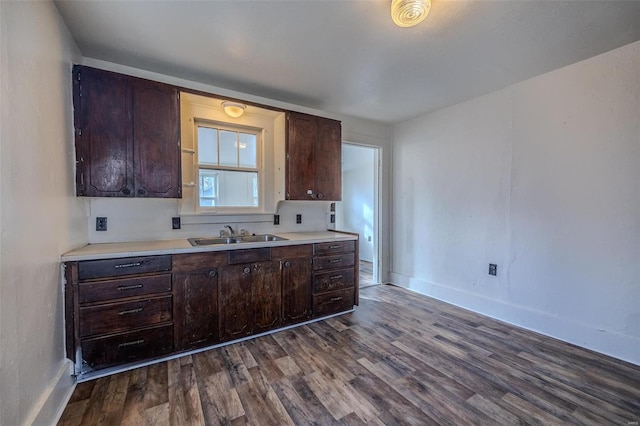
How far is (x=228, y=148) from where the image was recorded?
2.92 metres

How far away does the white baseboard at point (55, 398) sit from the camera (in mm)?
1337

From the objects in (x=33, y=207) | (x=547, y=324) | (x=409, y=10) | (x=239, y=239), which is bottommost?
(x=547, y=324)

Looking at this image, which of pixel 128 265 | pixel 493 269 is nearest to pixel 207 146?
pixel 128 265

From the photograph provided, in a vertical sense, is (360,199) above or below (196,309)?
above

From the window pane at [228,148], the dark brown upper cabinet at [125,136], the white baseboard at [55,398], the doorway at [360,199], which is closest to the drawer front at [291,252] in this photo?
the dark brown upper cabinet at [125,136]

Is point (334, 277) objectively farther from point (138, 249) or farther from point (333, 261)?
point (138, 249)

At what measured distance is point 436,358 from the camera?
2.12m

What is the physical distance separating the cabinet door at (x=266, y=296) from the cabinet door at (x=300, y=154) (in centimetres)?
81

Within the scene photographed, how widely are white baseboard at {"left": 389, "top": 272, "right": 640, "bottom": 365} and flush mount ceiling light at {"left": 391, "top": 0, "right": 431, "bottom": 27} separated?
107 inches

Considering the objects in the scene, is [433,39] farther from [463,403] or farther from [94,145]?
[94,145]

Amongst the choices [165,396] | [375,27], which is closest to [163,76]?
[375,27]

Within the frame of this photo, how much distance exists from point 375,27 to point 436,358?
96.7 inches

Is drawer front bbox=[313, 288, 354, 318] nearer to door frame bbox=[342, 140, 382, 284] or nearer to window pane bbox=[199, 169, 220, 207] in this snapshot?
door frame bbox=[342, 140, 382, 284]

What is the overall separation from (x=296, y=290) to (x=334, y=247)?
Answer: 60 cm
